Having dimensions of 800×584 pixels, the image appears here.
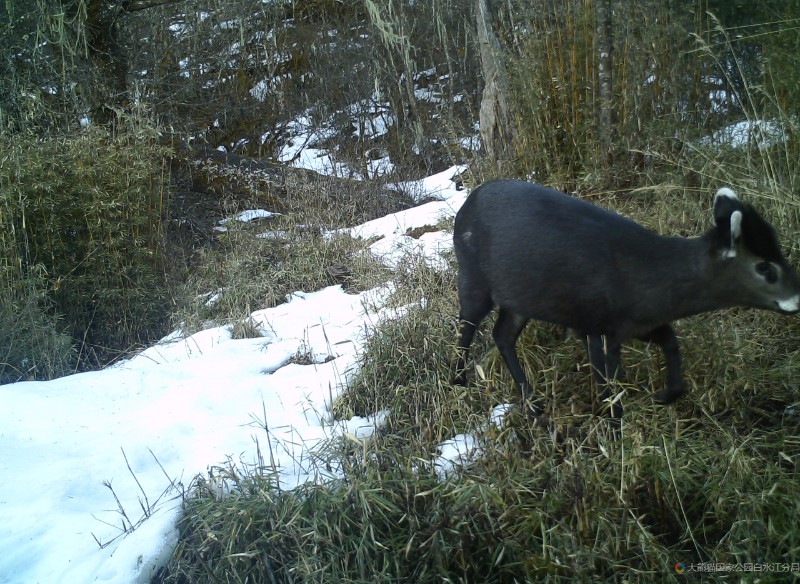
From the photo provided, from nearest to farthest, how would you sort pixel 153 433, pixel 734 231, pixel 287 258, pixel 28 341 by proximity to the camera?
1. pixel 734 231
2. pixel 153 433
3. pixel 28 341
4. pixel 287 258

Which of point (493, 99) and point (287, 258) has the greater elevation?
point (493, 99)

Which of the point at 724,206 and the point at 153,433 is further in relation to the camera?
the point at 153,433

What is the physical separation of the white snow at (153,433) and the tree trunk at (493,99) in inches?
70.8

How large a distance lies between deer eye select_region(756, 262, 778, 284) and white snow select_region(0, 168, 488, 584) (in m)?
1.47

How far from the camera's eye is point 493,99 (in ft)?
21.6

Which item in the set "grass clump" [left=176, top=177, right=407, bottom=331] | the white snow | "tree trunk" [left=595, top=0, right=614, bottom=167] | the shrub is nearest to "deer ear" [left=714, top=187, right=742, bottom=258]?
the white snow

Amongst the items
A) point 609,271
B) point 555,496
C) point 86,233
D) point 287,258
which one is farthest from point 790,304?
point 86,233

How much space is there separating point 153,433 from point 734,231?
9.88 ft

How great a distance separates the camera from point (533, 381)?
3.81 meters

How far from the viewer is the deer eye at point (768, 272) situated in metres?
3.06

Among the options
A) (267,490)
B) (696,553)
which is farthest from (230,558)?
(696,553)

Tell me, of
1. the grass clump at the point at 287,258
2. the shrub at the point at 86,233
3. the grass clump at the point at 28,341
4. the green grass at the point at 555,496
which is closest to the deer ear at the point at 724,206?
the green grass at the point at 555,496

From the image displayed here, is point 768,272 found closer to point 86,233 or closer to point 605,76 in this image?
point 605,76

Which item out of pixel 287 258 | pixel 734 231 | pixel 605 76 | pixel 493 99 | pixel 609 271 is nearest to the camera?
pixel 734 231
